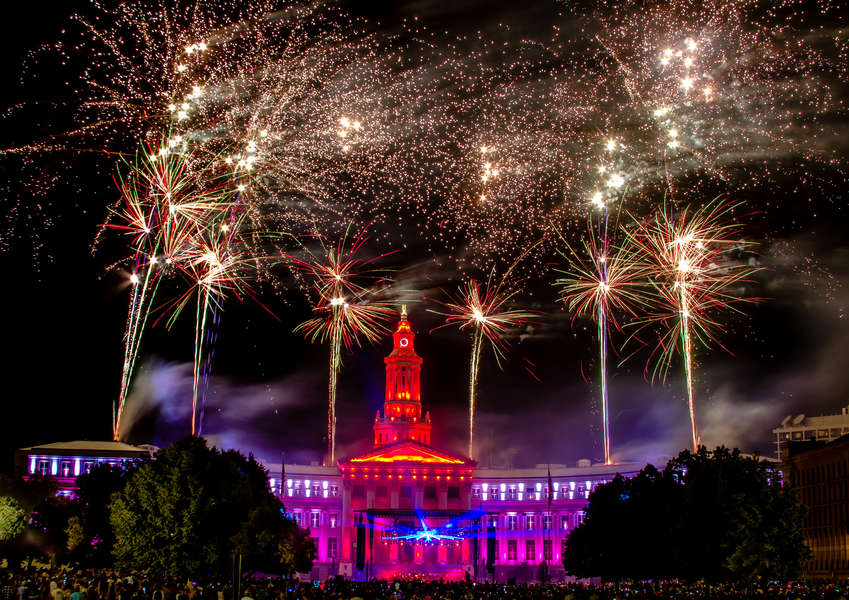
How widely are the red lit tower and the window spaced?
1899cm

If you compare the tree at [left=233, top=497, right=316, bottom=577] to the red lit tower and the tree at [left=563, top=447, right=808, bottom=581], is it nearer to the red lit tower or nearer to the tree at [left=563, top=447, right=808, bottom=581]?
the tree at [left=563, top=447, right=808, bottom=581]

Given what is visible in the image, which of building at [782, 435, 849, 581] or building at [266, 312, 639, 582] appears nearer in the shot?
building at [782, 435, 849, 581]

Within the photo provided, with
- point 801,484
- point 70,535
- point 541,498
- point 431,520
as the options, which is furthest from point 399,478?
point 70,535

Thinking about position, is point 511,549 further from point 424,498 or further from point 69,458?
Result: point 69,458

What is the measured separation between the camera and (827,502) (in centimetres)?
9225

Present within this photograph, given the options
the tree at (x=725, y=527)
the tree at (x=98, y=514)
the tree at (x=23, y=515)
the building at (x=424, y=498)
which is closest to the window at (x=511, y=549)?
the building at (x=424, y=498)

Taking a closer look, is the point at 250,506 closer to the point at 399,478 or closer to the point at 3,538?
the point at 3,538

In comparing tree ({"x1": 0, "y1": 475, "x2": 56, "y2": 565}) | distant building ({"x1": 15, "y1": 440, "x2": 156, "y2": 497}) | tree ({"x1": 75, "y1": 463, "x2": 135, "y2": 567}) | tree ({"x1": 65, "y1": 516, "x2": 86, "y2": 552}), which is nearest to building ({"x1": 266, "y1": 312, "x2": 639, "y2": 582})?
distant building ({"x1": 15, "y1": 440, "x2": 156, "y2": 497})

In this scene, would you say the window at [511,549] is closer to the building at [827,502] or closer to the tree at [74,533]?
the building at [827,502]

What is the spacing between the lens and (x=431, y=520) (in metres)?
123

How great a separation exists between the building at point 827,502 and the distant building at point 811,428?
57187mm

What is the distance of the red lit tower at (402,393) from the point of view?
5413 inches

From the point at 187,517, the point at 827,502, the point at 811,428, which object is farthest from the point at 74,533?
the point at 811,428

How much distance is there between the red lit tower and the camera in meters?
138
